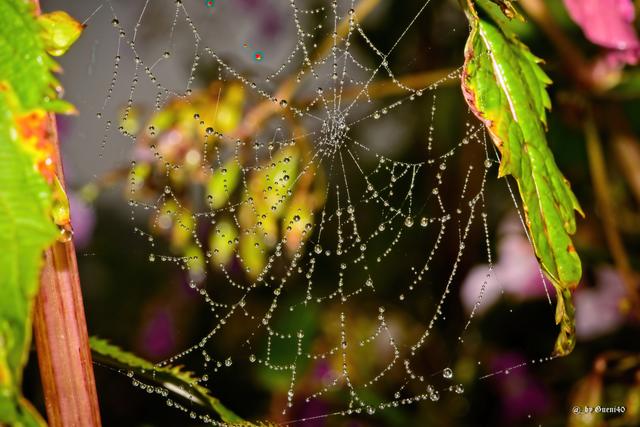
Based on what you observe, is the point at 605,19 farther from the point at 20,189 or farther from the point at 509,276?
the point at 509,276

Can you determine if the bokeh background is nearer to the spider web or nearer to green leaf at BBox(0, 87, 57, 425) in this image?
the spider web

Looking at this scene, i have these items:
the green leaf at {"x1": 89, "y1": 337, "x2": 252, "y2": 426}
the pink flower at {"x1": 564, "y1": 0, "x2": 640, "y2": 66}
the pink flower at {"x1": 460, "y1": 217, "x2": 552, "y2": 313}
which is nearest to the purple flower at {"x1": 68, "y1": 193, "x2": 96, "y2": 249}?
the pink flower at {"x1": 460, "y1": 217, "x2": 552, "y2": 313}

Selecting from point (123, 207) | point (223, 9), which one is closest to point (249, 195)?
point (223, 9)

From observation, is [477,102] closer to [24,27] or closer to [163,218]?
[24,27]

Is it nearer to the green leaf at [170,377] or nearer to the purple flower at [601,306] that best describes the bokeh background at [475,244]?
the purple flower at [601,306]

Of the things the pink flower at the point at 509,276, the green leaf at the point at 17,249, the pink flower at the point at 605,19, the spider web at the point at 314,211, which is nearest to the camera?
the green leaf at the point at 17,249

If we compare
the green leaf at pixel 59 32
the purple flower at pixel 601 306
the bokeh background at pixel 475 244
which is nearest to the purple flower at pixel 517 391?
the bokeh background at pixel 475 244
